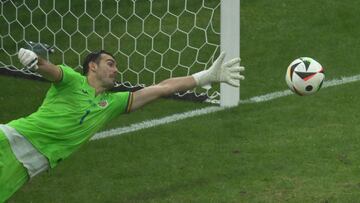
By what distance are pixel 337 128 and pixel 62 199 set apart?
2.96 m

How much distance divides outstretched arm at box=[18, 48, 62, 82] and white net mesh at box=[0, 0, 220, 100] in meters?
4.34

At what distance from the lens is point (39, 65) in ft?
21.5

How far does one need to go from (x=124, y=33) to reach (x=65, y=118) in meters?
5.10

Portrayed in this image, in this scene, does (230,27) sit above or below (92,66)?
below

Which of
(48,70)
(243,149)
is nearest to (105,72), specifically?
(48,70)

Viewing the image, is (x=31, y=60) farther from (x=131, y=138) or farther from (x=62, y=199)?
(x=131, y=138)

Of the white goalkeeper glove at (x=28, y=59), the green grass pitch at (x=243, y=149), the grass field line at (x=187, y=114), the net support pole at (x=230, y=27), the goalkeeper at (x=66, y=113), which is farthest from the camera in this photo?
the net support pole at (x=230, y=27)

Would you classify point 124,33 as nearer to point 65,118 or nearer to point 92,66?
point 92,66

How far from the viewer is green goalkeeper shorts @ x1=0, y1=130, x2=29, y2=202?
262 inches

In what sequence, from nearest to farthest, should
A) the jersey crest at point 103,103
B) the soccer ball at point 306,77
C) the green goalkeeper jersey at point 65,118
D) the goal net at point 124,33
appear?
the green goalkeeper jersey at point 65,118 → the jersey crest at point 103,103 → the soccer ball at point 306,77 → the goal net at point 124,33

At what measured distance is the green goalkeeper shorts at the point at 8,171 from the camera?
6645mm

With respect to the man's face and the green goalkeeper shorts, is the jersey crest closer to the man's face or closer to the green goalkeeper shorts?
the man's face

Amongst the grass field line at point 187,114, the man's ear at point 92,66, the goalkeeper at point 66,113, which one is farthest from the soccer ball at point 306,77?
the grass field line at point 187,114

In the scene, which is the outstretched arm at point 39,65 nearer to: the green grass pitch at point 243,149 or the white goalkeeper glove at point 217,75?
the white goalkeeper glove at point 217,75
